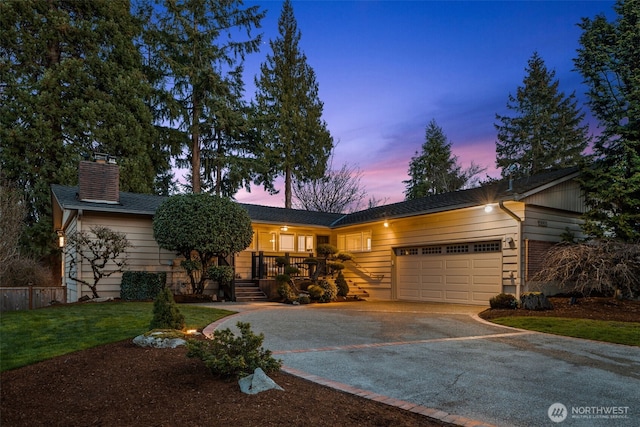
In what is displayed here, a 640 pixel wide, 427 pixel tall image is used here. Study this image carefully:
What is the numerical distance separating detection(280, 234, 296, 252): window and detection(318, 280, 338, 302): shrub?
315cm

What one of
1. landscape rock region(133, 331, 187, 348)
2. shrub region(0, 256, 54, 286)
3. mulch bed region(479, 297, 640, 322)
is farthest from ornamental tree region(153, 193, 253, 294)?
mulch bed region(479, 297, 640, 322)

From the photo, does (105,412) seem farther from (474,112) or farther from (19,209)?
(474,112)

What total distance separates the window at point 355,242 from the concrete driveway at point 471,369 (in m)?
8.51

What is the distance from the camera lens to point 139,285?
1220 cm

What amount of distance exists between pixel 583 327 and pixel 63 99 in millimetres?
22473

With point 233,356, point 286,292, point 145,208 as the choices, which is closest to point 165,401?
point 233,356

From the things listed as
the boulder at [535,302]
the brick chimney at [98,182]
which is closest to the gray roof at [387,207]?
the brick chimney at [98,182]

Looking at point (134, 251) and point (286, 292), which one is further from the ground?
point (134, 251)

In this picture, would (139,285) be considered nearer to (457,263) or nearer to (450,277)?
(450,277)

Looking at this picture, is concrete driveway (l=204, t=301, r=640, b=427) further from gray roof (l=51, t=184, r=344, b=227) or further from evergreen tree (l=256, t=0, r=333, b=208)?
evergreen tree (l=256, t=0, r=333, b=208)

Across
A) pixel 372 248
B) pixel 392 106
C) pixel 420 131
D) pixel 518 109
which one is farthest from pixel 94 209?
pixel 518 109

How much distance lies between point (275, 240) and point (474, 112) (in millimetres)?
11426

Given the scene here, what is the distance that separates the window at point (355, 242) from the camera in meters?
17.2

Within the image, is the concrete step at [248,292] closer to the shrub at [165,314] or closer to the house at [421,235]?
the house at [421,235]
